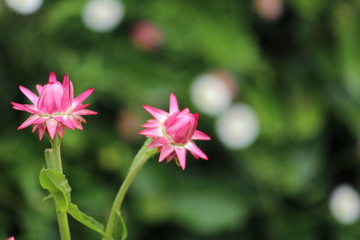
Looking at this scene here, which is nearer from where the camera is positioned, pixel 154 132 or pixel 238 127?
pixel 154 132

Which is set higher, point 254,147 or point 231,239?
point 254,147

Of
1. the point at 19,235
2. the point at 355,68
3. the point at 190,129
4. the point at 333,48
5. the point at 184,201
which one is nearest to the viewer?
the point at 190,129

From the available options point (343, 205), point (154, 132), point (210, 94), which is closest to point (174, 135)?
point (154, 132)

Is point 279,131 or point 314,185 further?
point 314,185

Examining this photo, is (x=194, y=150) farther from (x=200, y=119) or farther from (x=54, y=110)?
(x=200, y=119)

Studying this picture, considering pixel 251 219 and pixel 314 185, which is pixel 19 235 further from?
pixel 314 185

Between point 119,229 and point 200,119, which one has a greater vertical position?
point 200,119

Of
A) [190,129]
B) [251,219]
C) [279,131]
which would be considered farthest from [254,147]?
[190,129]

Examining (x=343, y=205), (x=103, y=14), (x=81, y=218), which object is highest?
(x=103, y=14)

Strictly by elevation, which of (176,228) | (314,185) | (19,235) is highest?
(314,185)
